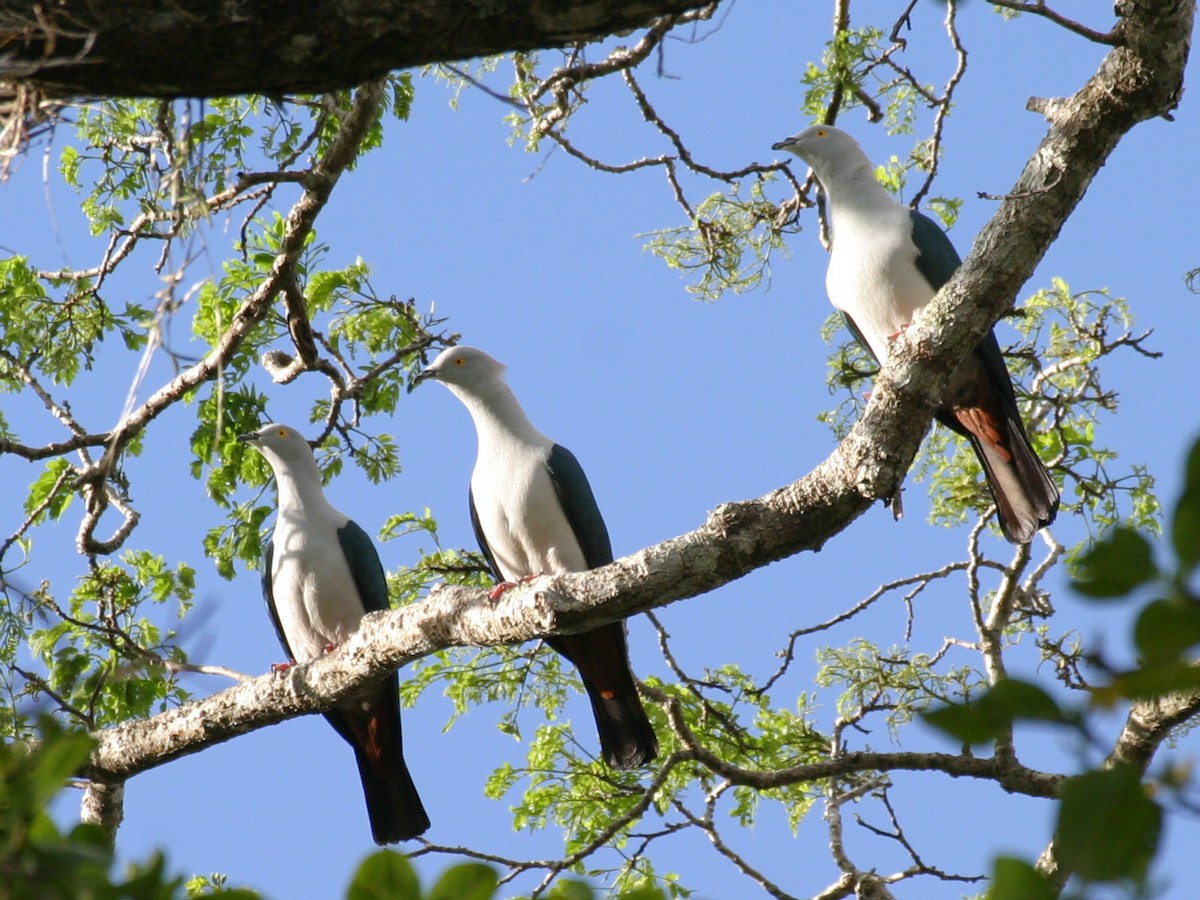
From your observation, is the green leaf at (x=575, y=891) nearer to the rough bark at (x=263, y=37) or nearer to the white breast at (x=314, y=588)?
the rough bark at (x=263, y=37)

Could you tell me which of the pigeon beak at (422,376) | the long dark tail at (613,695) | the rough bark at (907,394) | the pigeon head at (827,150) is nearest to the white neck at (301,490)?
the pigeon beak at (422,376)

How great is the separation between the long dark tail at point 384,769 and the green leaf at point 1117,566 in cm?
507

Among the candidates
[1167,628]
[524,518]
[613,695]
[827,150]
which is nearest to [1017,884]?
[1167,628]

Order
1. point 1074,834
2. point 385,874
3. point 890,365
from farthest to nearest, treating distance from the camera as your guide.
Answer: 1. point 890,365
2. point 385,874
3. point 1074,834

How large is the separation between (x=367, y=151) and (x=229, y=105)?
65cm

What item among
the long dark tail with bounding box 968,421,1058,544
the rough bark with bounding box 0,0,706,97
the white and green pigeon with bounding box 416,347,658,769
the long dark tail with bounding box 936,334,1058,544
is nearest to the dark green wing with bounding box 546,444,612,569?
the white and green pigeon with bounding box 416,347,658,769

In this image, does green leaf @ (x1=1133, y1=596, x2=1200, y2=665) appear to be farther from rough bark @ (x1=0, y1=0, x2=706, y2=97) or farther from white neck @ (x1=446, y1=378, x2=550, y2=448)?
white neck @ (x1=446, y1=378, x2=550, y2=448)

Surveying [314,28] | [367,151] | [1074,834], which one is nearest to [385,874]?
[1074,834]

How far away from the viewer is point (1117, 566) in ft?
2.86

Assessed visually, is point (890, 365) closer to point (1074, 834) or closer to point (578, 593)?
point (578, 593)

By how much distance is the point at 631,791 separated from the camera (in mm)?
4805

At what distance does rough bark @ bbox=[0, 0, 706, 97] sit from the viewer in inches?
83.7

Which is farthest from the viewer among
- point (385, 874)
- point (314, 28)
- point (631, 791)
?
point (631, 791)

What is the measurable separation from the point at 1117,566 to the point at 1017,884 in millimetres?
264
